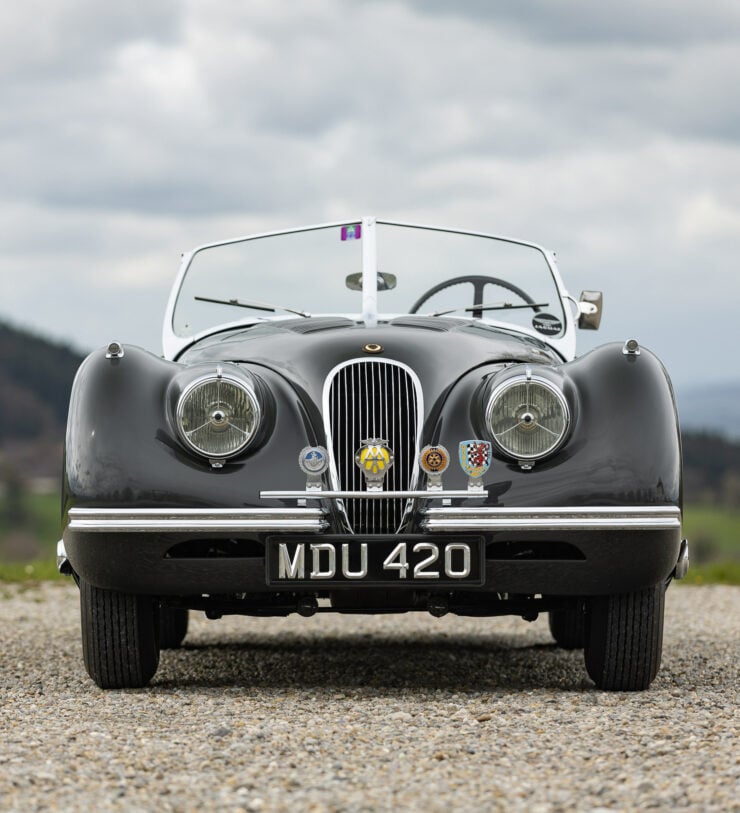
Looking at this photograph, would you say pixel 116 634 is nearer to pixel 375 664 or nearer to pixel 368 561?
pixel 368 561

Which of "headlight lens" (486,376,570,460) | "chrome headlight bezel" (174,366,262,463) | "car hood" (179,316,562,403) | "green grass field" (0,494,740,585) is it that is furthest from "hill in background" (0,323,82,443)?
"headlight lens" (486,376,570,460)

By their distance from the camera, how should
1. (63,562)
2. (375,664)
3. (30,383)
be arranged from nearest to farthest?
(63,562)
(375,664)
(30,383)

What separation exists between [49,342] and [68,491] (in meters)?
111

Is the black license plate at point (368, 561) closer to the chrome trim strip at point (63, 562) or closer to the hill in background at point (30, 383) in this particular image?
the chrome trim strip at point (63, 562)

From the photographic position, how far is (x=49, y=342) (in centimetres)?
A: 11244

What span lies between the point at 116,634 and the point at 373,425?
1.29 metres

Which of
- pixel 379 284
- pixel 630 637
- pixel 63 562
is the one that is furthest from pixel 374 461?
pixel 379 284

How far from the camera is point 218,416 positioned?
477cm

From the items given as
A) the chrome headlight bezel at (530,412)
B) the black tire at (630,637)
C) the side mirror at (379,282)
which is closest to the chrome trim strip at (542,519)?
the chrome headlight bezel at (530,412)

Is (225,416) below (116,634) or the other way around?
the other way around

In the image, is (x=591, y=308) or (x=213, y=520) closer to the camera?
(x=213, y=520)

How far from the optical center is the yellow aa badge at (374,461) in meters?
4.75

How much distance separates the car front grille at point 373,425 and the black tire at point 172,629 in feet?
7.41

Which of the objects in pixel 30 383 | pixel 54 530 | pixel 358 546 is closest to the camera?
pixel 358 546
